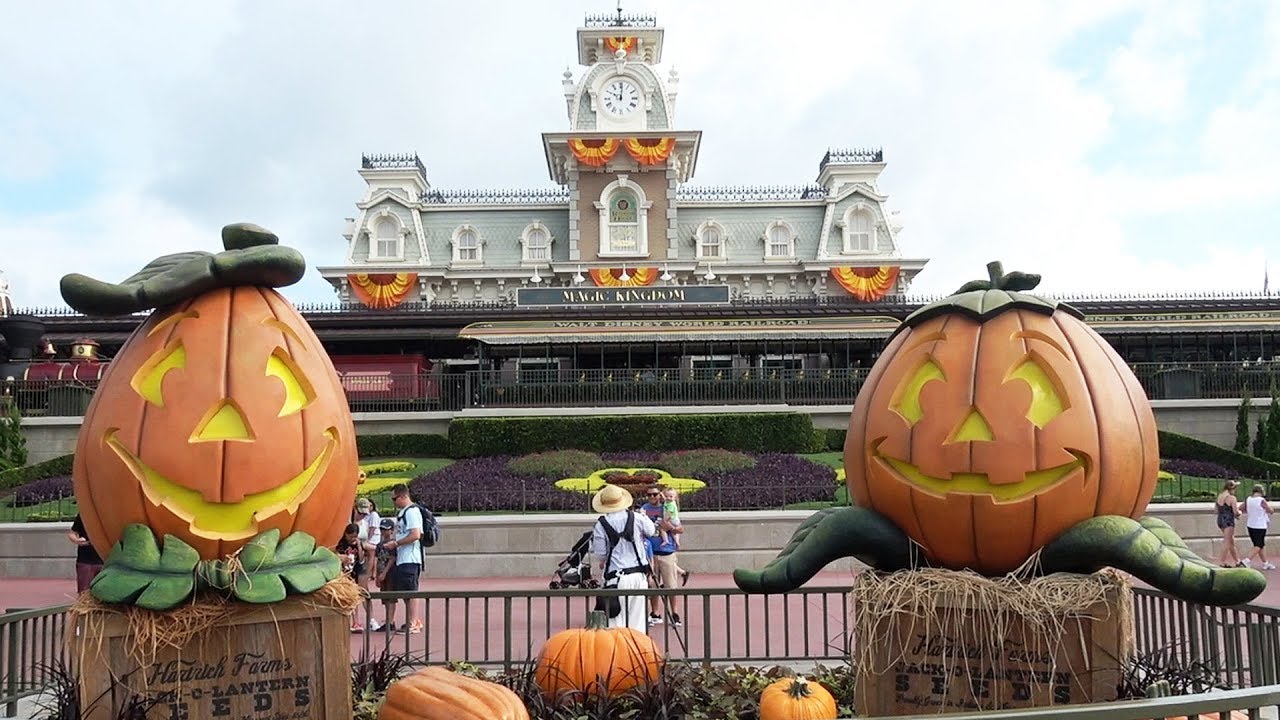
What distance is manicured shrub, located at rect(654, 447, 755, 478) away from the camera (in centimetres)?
2040

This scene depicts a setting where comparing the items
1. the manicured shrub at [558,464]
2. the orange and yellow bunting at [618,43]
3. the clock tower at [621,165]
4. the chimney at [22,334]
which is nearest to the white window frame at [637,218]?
the clock tower at [621,165]

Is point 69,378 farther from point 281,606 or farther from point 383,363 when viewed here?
point 281,606

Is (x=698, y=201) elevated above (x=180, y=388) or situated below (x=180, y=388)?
above

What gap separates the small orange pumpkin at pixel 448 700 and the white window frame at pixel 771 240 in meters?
48.9

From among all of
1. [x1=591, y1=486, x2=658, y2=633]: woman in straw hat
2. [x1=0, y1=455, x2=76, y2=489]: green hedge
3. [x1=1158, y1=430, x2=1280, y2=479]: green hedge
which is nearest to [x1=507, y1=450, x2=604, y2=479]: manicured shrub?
[x1=0, y1=455, x2=76, y2=489]: green hedge

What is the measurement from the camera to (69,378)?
2708 cm

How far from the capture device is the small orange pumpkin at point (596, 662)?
5688 mm

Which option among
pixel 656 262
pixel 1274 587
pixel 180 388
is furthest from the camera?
pixel 656 262

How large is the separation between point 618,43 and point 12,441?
3808 cm

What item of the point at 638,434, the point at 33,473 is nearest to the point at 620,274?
the point at 638,434

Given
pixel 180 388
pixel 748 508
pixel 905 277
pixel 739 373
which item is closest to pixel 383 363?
pixel 739 373

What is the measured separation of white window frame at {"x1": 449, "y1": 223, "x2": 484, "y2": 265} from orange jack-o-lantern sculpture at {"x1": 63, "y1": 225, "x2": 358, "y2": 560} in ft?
Result: 158

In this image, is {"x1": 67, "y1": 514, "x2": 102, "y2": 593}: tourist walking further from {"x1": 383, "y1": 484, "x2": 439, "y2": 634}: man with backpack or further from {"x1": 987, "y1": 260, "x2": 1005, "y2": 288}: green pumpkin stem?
{"x1": 987, "y1": 260, "x2": 1005, "y2": 288}: green pumpkin stem

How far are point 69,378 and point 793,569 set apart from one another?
90.6ft
